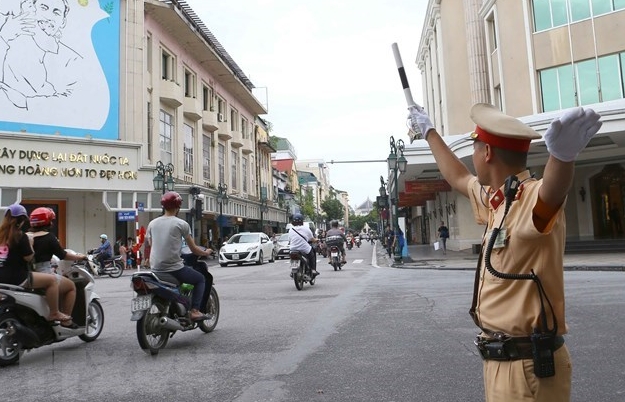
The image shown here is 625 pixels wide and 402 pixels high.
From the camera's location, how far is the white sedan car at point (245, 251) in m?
24.9

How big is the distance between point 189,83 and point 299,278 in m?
29.2

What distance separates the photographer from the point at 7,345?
558 centimetres

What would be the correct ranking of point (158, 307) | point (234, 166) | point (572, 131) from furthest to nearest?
1. point (234, 166)
2. point (158, 307)
3. point (572, 131)

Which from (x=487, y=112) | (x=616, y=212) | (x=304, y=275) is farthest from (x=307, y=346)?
(x=616, y=212)

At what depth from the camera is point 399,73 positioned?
3193 mm

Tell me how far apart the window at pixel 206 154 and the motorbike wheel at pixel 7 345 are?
34.4 metres

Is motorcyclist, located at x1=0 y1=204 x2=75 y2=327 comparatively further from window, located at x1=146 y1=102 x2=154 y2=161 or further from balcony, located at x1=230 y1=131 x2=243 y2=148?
balcony, located at x1=230 y1=131 x2=243 y2=148

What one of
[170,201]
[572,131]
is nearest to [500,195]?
[572,131]

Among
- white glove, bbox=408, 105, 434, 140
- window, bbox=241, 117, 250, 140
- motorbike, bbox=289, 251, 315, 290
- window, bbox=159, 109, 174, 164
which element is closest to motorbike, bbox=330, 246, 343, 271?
motorbike, bbox=289, 251, 315, 290

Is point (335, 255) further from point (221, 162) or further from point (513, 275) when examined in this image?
point (221, 162)

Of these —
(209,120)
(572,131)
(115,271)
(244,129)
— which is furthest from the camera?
(244,129)

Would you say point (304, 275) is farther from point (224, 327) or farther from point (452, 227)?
point (452, 227)

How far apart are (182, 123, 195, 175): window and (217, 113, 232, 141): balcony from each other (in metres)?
5.29

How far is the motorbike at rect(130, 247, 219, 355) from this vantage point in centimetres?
576
